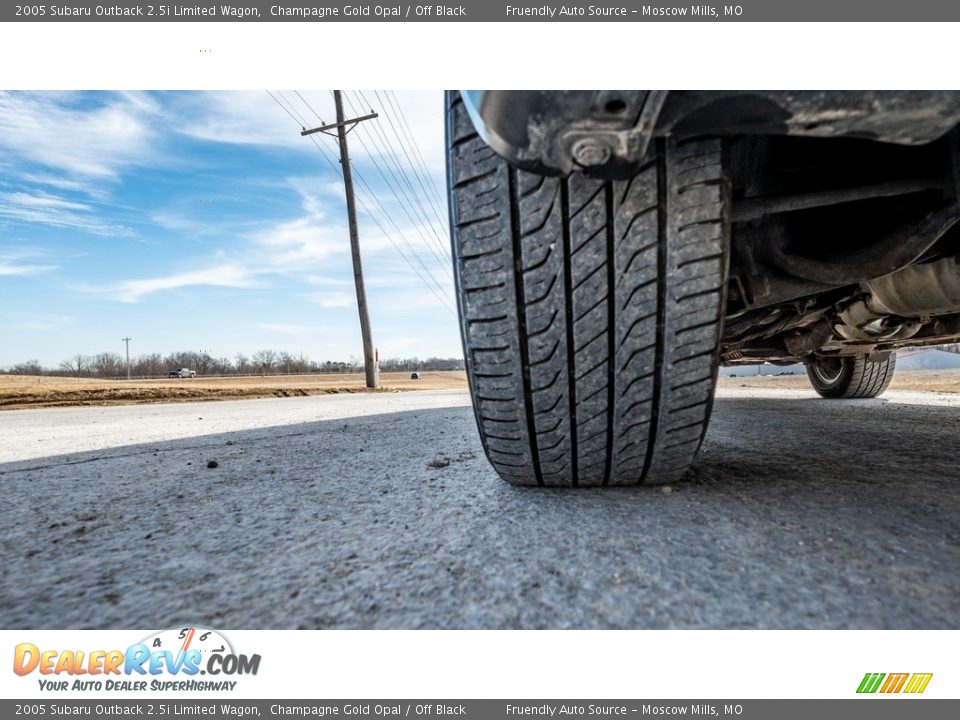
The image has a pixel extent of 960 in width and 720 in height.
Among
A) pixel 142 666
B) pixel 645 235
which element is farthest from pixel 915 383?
pixel 142 666

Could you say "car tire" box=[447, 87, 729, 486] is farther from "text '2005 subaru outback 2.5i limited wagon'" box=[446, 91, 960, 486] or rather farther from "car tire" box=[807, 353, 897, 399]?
"car tire" box=[807, 353, 897, 399]

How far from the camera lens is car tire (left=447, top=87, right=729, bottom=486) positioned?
78 centimetres

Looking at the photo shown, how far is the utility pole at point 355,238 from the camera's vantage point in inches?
380

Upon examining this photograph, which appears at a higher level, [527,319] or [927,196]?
[927,196]

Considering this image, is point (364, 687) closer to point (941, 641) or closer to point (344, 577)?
point (344, 577)

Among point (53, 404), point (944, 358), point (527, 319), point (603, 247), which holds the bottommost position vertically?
point (944, 358)

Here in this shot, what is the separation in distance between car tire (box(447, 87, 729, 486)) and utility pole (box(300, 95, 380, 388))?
28.9 feet

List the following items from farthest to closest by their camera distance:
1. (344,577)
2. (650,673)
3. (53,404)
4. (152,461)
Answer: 1. (53,404)
2. (152,461)
3. (344,577)
4. (650,673)

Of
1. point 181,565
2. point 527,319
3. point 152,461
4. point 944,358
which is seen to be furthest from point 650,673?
point 944,358

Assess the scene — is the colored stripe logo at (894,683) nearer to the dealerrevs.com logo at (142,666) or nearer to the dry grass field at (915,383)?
the dealerrevs.com logo at (142,666)

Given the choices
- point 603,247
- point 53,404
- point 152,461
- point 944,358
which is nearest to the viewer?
point 603,247

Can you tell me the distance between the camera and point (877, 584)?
1.93 feet

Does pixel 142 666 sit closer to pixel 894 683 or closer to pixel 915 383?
pixel 894 683

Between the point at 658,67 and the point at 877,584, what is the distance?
674mm
